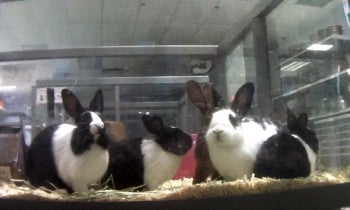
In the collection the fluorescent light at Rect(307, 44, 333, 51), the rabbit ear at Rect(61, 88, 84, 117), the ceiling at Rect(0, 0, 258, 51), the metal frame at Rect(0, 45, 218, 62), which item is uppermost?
the ceiling at Rect(0, 0, 258, 51)

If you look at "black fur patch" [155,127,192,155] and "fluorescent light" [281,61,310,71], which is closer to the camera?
"black fur patch" [155,127,192,155]

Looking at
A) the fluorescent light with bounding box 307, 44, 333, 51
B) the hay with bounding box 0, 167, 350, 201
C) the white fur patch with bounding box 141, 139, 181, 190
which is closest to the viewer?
the hay with bounding box 0, 167, 350, 201

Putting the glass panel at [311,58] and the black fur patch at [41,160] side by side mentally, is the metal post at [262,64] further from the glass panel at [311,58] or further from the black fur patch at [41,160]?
the black fur patch at [41,160]

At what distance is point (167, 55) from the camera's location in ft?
2.56

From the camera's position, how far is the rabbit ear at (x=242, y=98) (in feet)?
2.49

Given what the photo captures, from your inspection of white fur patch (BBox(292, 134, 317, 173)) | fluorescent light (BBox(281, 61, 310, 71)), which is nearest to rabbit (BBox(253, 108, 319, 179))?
white fur patch (BBox(292, 134, 317, 173))

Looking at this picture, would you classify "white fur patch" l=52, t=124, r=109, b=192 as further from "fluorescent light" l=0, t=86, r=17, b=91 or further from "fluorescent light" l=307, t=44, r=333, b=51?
"fluorescent light" l=307, t=44, r=333, b=51

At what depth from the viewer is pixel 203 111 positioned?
0.76 metres

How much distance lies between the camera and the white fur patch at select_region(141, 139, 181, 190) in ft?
2.53

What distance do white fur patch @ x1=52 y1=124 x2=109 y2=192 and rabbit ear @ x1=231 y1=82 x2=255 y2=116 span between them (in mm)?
249

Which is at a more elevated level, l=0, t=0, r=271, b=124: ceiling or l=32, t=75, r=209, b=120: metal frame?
l=0, t=0, r=271, b=124: ceiling

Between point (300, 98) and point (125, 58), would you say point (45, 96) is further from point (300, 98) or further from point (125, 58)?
point (300, 98)

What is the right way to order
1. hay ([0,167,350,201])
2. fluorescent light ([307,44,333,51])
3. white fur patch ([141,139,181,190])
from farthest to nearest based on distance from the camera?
fluorescent light ([307,44,333,51]) < white fur patch ([141,139,181,190]) < hay ([0,167,350,201])

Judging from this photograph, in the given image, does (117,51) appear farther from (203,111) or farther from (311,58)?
(311,58)
